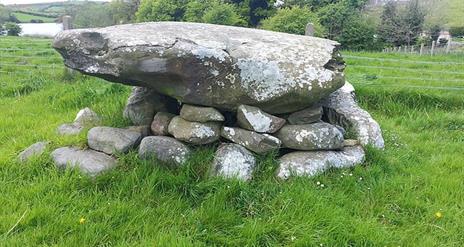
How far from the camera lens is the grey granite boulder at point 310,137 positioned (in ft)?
17.8

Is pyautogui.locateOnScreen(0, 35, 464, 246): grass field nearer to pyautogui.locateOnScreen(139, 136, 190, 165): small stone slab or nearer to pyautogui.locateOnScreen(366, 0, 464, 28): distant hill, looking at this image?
pyautogui.locateOnScreen(139, 136, 190, 165): small stone slab

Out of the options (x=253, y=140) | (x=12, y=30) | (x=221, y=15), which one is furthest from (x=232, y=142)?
(x=12, y=30)

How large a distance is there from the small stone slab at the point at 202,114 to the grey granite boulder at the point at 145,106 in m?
0.89

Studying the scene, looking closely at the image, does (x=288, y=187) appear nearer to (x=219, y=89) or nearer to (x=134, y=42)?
(x=219, y=89)

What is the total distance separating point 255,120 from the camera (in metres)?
5.39

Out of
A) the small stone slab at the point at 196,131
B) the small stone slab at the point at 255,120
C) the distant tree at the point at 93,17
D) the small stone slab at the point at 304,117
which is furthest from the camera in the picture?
the distant tree at the point at 93,17

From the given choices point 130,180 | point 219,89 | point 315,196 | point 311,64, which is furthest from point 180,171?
point 311,64

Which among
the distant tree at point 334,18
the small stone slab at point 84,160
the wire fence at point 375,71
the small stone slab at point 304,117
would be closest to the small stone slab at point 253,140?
the small stone slab at point 304,117

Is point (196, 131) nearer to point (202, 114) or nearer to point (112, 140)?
point (202, 114)

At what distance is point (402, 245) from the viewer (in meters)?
4.20

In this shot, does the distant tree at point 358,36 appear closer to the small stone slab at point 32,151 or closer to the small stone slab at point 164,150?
the small stone slab at point 164,150

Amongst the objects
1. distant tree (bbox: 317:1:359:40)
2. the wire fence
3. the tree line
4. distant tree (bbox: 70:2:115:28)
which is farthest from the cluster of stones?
distant tree (bbox: 70:2:115:28)

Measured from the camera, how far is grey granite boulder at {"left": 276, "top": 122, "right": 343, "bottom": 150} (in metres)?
5.42

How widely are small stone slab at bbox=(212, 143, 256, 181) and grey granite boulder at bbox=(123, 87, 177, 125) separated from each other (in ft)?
4.56
